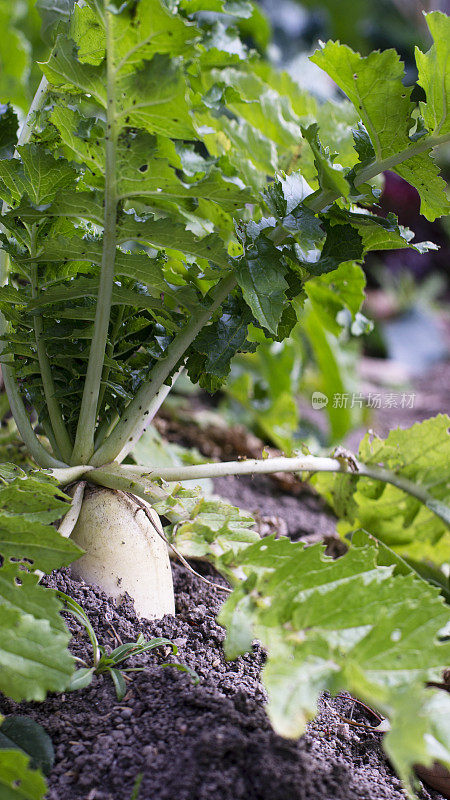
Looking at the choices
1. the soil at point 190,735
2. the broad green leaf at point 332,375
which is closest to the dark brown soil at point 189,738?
the soil at point 190,735

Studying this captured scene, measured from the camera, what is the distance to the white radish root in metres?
0.84

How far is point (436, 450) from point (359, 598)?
41 centimetres

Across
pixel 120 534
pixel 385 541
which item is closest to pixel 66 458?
pixel 120 534

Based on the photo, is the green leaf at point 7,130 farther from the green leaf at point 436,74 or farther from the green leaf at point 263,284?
the green leaf at point 436,74

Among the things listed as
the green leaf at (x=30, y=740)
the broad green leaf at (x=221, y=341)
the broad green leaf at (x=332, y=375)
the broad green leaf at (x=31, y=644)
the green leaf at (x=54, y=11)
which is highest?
the green leaf at (x=54, y=11)

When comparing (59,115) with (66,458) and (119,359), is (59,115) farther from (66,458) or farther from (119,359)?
(66,458)

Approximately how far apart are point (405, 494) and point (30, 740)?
26.4 inches

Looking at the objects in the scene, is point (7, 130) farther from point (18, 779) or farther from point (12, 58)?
point (12, 58)

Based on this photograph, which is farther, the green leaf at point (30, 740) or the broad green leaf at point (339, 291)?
the broad green leaf at point (339, 291)

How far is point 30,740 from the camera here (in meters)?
0.61

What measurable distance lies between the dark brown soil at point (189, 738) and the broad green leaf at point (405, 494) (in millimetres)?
327

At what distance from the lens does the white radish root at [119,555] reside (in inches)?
33.0

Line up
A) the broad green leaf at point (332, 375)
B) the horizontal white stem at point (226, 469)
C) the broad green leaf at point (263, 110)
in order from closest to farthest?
the horizontal white stem at point (226, 469) < the broad green leaf at point (263, 110) < the broad green leaf at point (332, 375)

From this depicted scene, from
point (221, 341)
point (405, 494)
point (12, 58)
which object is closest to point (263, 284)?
point (221, 341)
